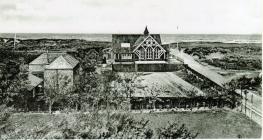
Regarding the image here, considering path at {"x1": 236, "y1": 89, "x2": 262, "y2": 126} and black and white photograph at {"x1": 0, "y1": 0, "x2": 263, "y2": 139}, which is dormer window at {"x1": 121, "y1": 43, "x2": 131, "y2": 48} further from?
path at {"x1": 236, "y1": 89, "x2": 262, "y2": 126}

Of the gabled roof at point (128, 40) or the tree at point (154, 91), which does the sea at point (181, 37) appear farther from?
the tree at point (154, 91)

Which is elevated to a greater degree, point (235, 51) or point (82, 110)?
point (235, 51)

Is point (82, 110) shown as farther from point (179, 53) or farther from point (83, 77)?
point (179, 53)

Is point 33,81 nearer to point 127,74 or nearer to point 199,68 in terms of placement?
point 127,74

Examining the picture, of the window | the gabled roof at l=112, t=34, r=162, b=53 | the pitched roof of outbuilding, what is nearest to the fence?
the gabled roof at l=112, t=34, r=162, b=53

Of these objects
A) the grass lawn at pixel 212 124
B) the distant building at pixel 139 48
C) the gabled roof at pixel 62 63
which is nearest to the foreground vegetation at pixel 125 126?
the grass lawn at pixel 212 124

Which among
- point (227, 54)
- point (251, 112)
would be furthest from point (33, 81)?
point (251, 112)
